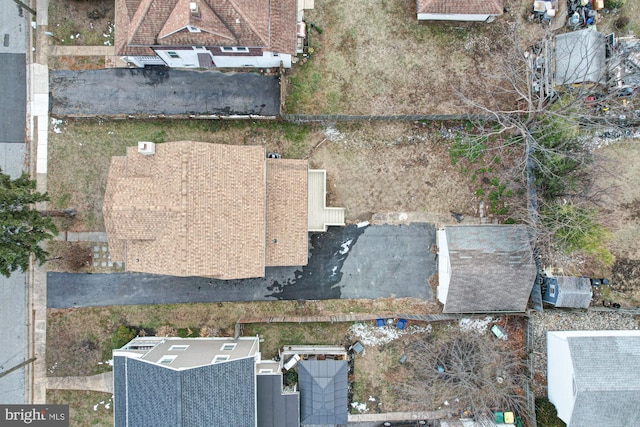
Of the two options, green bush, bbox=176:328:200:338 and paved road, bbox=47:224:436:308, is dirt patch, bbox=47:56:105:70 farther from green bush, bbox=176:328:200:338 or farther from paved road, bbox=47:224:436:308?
green bush, bbox=176:328:200:338

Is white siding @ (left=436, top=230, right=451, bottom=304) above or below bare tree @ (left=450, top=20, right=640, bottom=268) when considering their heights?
below

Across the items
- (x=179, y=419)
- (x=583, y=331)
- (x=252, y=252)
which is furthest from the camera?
(x=583, y=331)

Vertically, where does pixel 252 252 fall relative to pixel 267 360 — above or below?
above

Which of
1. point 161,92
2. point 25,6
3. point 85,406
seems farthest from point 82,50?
point 85,406

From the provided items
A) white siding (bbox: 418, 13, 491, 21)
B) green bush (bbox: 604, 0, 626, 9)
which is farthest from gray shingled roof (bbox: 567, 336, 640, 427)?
green bush (bbox: 604, 0, 626, 9)

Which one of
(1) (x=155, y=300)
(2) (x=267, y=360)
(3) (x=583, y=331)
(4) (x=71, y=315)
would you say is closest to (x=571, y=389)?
(3) (x=583, y=331)

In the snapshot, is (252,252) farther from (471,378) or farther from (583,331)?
(583,331)

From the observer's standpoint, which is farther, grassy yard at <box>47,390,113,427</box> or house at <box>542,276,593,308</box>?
grassy yard at <box>47,390,113,427</box>

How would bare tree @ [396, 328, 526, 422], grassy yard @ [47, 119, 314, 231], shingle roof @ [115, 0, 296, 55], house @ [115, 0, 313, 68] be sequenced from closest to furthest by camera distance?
shingle roof @ [115, 0, 296, 55], house @ [115, 0, 313, 68], bare tree @ [396, 328, 526, 422], grassy yard @ [47, 119, 314, 231]
